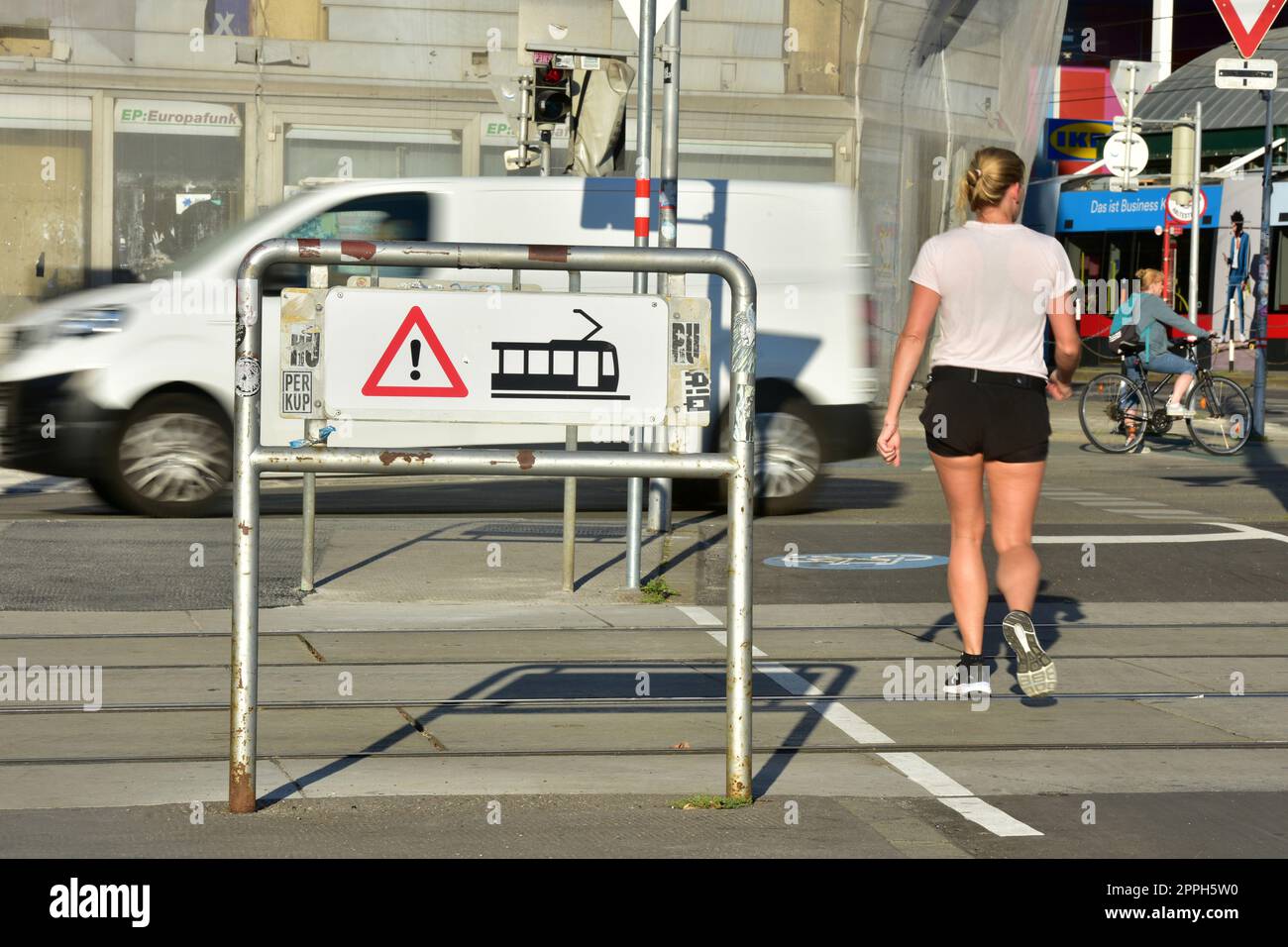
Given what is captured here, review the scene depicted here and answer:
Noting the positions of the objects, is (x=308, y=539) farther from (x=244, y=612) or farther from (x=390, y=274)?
(x=244, y=612)

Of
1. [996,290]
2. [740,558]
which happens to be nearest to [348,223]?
[996,290]

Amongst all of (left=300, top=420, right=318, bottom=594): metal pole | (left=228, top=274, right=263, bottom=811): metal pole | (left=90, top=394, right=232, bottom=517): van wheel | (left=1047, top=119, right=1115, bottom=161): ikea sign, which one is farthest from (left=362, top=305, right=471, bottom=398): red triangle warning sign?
(left=1047, top=119, right=1115, bottom=161): ikea sign

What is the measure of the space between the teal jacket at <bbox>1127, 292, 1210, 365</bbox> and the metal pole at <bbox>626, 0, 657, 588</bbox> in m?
8.71

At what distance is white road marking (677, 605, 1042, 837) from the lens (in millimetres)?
4816

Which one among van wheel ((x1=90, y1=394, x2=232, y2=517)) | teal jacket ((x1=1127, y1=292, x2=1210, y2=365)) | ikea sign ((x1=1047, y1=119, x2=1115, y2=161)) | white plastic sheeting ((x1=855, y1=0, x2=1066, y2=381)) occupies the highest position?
ikea sign ((x1=1047, y1=119, x2=1115, y2=161))

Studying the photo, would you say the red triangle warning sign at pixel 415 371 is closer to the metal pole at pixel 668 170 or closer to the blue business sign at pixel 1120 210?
the metal pole at pixel 668 170

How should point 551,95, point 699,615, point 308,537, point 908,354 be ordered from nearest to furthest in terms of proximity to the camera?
1. point 908,354
2. point 699,615
3. point 308,537
4. point 551,95

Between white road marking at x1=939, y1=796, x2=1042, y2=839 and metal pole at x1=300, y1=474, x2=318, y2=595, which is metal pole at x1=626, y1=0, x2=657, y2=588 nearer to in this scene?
metal pole at x1=300, y1=474, x2=318, y2=595

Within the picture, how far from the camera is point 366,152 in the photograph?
1609 cm

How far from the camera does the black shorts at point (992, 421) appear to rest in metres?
6.27

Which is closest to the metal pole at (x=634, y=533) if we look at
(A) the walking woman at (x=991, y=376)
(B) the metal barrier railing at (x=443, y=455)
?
(A) the walking woman at (x=991, y=376)

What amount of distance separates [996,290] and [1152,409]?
38.3 ft

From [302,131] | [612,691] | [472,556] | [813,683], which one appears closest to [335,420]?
[612,691]
